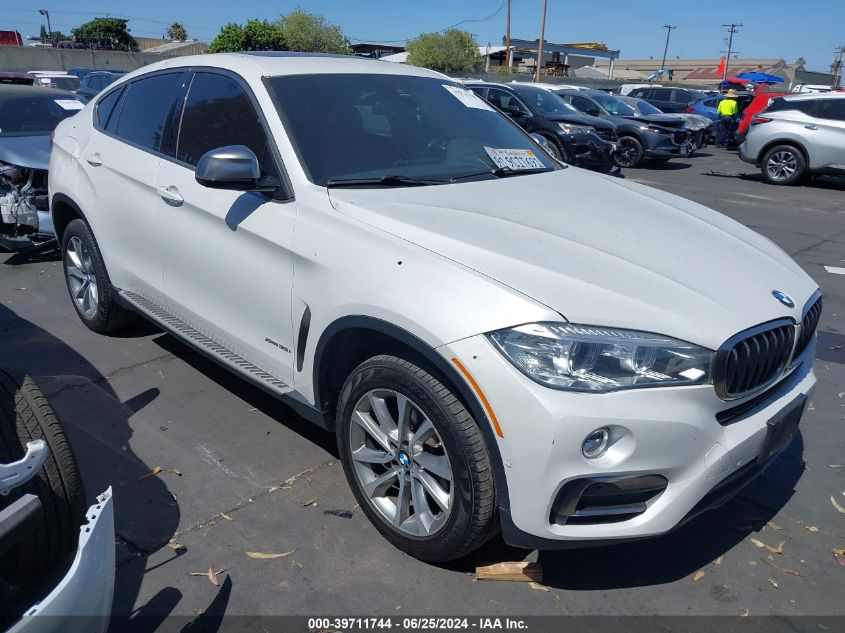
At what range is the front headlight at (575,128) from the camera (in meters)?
13.5

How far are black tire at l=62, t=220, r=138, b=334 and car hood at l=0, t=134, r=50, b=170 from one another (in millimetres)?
1907

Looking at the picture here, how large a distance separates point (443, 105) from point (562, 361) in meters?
2.12

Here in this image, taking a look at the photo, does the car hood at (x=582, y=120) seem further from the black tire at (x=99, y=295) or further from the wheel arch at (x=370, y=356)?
the wheel arch at (x=370, y=356)

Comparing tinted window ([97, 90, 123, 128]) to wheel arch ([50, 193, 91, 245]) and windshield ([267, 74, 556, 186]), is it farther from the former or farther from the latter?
windshield ([267, 74, 556, 186])

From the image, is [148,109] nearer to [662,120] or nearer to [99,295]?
[99,295]

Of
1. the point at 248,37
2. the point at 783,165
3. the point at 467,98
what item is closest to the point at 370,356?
the point at 467,98

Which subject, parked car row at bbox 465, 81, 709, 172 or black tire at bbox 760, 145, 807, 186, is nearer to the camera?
parked car row at bbox 465, 81, 709, 172

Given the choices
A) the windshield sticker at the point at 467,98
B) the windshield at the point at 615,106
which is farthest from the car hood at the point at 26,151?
the windshield at the point at 615,106

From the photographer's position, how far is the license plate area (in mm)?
2549

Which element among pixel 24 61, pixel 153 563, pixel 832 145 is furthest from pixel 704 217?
pixel 24 61

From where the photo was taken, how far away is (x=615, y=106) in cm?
1705

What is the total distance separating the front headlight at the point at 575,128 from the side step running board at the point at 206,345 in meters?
10.8

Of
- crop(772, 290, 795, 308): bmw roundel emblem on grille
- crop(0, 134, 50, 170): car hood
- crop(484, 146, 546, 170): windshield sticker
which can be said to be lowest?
crop(0, 134, 50, 170): car hood

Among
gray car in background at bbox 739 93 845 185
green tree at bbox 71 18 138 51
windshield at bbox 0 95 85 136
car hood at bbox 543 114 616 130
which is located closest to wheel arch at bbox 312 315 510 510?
windshield at bbox 0 95 85 136
